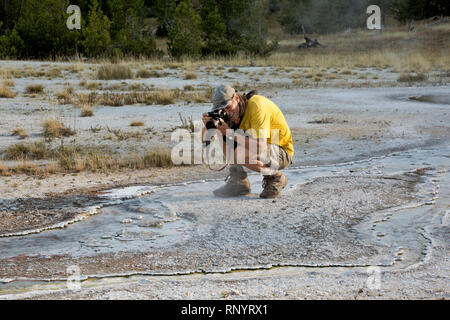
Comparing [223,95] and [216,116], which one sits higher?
[223,95]

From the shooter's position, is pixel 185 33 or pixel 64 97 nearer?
pixel 64 97

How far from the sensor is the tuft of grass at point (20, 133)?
9.90 metres

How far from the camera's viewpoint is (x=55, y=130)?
10023 mm

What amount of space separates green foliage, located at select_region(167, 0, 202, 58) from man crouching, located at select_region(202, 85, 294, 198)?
1989 cm

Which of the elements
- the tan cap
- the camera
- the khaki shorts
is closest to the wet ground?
the khaki shorts

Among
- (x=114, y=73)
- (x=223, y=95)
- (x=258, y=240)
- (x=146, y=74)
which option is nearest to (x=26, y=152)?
(x=223, y=95)

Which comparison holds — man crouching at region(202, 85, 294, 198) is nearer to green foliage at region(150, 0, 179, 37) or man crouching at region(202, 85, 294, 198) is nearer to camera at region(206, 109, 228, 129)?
camera at region(206, 109, 228, 129)

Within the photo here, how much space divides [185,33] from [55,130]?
17.1 metres

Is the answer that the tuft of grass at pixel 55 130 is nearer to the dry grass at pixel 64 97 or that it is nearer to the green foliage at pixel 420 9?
the dry grass at pixel 64 97

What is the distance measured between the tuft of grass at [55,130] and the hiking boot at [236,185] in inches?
176

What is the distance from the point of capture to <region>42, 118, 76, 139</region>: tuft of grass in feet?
32.7

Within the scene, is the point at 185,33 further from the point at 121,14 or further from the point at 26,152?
the point at 26,152
